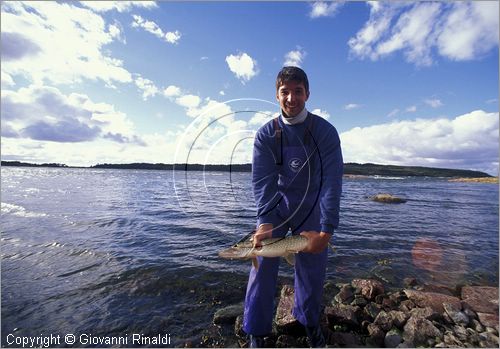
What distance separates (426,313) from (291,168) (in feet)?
13.6

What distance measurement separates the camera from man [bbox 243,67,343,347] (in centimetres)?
480

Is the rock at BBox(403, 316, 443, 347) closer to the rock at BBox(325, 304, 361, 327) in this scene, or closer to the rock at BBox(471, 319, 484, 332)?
the rock at BBox(325, 304, 361, 327)

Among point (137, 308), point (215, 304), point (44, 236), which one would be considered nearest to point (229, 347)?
point (215, 304)

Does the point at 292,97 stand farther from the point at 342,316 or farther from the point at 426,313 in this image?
the point at 426,313

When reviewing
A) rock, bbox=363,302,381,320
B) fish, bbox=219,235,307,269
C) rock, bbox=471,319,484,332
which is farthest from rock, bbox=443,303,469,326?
fish, bbox=219,235,307,269

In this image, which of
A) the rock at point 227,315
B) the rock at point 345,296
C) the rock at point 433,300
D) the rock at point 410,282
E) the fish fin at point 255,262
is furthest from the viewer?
the rock at point 410,282

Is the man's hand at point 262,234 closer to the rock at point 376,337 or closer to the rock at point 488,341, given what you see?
the rock at point 376,337

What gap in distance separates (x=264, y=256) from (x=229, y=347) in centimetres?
191

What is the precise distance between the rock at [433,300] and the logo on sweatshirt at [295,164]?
14.8ft

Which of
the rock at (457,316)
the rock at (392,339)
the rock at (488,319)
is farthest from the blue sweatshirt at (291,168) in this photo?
the rock at (488,319)

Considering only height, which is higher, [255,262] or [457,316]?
[255,262]

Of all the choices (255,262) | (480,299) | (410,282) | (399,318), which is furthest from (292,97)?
(410,282)

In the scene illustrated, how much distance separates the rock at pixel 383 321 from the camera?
18.1 ft

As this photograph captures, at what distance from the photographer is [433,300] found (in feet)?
21.2
